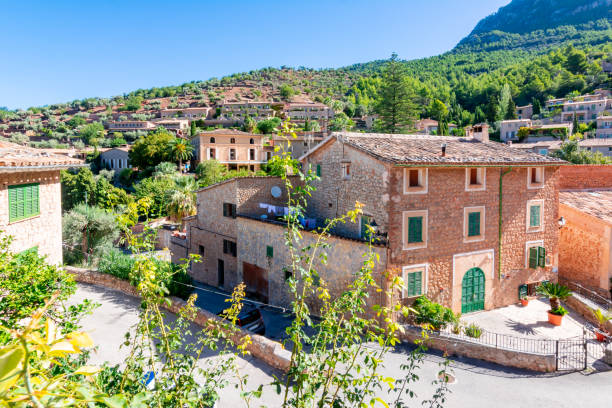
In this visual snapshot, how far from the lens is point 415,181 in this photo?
52.4 feet

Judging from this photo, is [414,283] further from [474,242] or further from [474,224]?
[474,224]

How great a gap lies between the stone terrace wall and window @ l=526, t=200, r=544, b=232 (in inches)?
Answer: 207

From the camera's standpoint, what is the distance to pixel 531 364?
12.8 meters

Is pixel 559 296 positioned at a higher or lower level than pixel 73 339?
lower

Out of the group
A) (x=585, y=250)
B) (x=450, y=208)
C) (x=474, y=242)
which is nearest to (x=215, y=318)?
(x=450, y=208)

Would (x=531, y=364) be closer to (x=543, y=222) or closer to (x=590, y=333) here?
(x=590, y=333)

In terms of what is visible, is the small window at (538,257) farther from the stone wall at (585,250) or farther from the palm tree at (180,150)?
the palm tree at (180,150)

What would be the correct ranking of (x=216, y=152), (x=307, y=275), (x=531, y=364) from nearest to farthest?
(x=307, y=275) < (x=531, y=364) < (x=216, y=152)

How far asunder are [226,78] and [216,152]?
5741 inches

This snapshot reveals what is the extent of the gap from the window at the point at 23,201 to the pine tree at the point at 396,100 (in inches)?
1890

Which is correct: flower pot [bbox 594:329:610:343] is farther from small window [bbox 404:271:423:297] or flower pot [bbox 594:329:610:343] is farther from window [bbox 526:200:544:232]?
small window [bbox 404:271:423:297]

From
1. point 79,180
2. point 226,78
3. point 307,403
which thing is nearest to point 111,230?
point 79,180

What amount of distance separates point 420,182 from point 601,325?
9.13 m

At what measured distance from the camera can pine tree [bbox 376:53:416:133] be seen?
5388 centimetres
